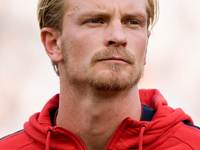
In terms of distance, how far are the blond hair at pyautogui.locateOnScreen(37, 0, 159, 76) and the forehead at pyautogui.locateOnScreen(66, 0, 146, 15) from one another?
0.21 m

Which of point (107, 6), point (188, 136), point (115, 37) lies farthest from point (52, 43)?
point (188, 136)

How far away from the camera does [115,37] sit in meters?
2.92

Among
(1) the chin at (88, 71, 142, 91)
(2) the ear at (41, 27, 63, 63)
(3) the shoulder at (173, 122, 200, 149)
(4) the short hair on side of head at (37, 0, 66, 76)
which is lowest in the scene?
(3) the shoulder at (173, 122, 200, 149)

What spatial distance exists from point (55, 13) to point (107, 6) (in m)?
0.62

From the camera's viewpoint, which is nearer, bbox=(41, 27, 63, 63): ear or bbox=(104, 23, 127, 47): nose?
bbox=(104, 23, 127, 47): nose

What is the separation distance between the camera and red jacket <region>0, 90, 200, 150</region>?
2.89 m

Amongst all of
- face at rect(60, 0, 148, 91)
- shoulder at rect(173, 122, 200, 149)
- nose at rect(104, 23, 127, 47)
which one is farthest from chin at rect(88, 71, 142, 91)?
shoulder at rect(173, 122, 200, 149)

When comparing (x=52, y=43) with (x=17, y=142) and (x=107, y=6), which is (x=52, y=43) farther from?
(x=17, y=142)

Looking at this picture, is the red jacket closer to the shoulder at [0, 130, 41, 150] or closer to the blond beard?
the shoulder at [0, 130, 41, 150]

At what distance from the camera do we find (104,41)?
299 centimetres

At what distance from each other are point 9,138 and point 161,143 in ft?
4.44

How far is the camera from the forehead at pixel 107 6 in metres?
3.11

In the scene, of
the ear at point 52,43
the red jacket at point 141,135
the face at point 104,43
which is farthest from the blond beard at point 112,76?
the ear at point 52,43

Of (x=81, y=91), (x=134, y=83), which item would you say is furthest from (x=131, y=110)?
(x=81, y=91)
